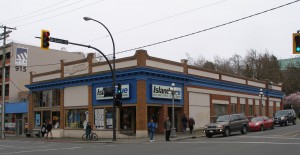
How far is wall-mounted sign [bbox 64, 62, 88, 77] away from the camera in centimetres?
3828

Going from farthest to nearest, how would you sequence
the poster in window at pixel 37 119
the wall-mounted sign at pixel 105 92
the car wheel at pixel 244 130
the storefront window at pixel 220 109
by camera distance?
the poster in window at pixel 37 119 < the storefront window at pixel 220 109 < the wall-mounted sign at pixel 105 92 < the car wheel at pixel 244 130

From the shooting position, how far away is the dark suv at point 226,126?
29.0m

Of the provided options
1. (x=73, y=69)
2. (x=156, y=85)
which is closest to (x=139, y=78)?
(x=156, y=85)

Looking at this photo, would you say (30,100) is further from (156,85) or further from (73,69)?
(156,85)

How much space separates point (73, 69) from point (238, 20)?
22.3 m

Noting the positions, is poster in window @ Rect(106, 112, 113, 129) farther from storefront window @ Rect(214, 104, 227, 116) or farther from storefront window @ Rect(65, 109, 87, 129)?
storefront window @ Rect(214, 104, 227, 116)

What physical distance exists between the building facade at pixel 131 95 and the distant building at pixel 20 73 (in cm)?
387

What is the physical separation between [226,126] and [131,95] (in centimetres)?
849

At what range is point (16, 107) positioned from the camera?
49.2 metres

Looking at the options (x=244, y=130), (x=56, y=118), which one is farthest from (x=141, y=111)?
(x=56, y=118)

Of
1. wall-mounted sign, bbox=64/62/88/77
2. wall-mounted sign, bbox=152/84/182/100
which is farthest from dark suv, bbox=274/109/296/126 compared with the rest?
wall-mounted sign, bbox=64/62/88/77

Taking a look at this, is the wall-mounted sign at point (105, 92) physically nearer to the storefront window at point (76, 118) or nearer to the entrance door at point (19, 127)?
the storefront window at point (76, 118)

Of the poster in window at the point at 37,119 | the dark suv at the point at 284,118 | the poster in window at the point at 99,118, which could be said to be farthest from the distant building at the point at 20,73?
the dark suv at the point at 284,118

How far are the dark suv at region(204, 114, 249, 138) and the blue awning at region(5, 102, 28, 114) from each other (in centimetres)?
2650
